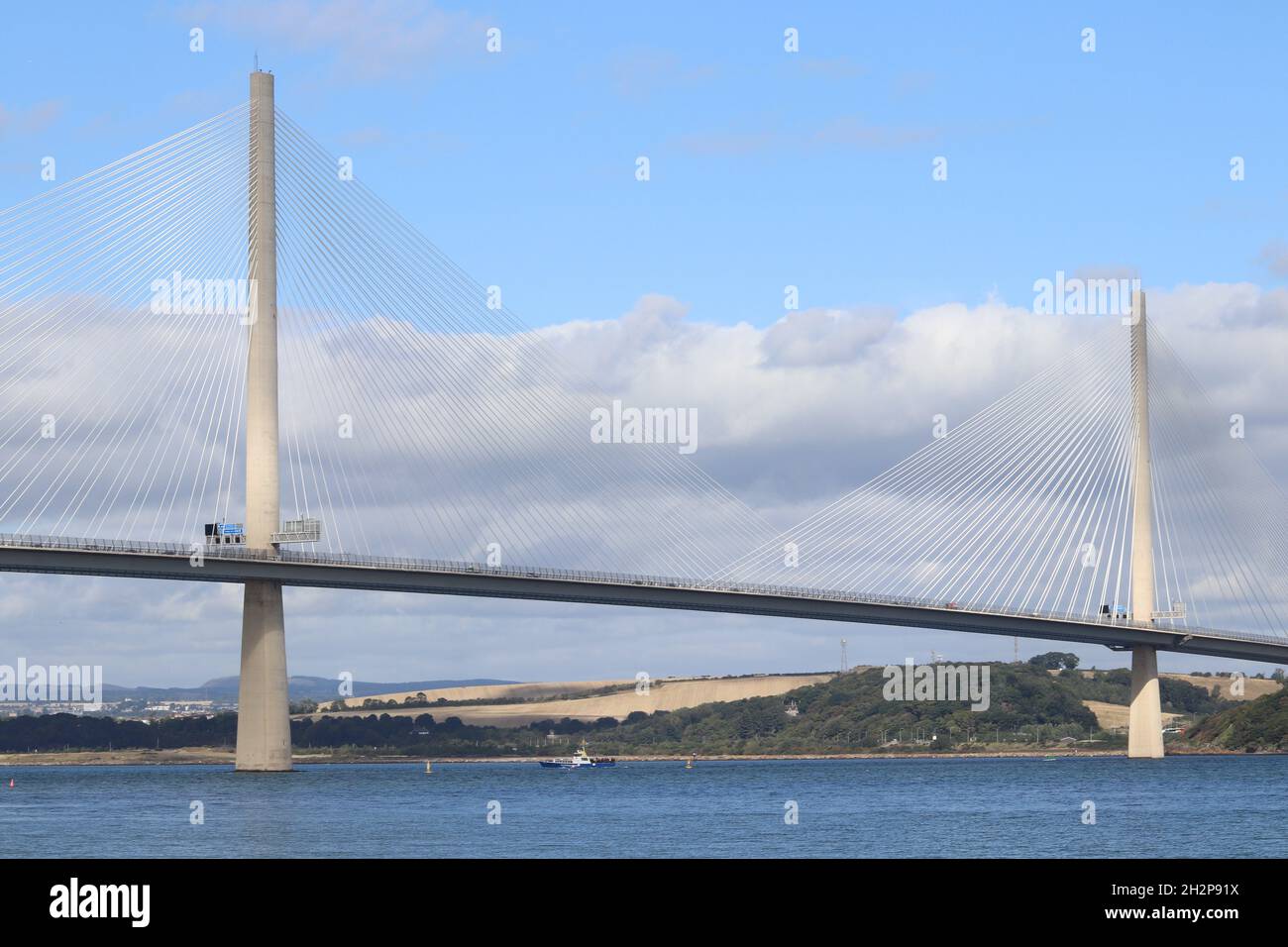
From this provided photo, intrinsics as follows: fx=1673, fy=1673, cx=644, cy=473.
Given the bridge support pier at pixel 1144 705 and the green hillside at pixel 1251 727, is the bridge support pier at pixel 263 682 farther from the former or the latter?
the green hillside at pixel 1251 727

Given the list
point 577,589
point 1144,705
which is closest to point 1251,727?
point 1144,705

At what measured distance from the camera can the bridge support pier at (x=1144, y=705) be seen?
10881cm

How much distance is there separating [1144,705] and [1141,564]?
42.4ft

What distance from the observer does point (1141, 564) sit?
101938 millimetres

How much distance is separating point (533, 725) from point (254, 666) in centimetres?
10500

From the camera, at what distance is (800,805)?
209ft

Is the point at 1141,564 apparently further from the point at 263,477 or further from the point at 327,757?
the point at 327,757

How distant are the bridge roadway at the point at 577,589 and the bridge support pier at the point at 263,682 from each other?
155cm

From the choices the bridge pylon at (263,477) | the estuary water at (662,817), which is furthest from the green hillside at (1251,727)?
the bridge pylon at (263,477)

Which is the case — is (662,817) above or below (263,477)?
below
